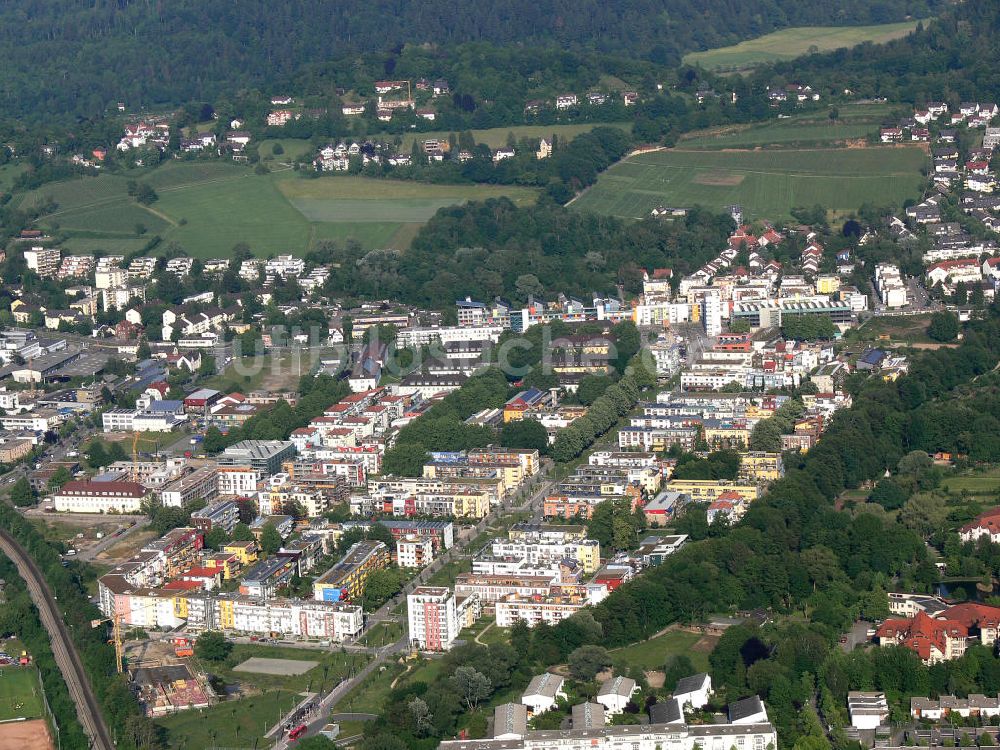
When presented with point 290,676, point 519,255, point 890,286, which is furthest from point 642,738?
point 519,255

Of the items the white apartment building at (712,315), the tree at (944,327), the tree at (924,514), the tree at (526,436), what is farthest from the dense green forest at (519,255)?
the tree at (924,514)

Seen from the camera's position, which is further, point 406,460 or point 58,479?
point 58,479

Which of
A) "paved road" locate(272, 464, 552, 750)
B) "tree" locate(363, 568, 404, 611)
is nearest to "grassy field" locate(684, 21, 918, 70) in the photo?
"paved road" locate(272, 464, 552, 750)

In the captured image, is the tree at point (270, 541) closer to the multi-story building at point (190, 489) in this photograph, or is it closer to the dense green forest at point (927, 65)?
the multi-story building at point (190, 489)

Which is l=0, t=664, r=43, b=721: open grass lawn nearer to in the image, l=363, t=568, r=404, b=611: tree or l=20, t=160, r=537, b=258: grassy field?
l=363, t=568, r=404, b=611: tree

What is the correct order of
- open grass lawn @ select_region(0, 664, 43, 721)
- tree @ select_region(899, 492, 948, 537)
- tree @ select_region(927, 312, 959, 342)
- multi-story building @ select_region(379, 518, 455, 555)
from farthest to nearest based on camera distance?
tree @ select_region(927, 312, 959, 342) < multi-story building @ select_region(379, 518, 455, 555) < tree @ select_region(899, 492, 948, 537) < open grass lawn @ select_region(0, 664, 43, 721)

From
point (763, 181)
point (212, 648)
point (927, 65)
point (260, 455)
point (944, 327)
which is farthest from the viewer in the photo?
point (927, 65)

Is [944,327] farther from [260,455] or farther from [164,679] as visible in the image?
[164,679]
